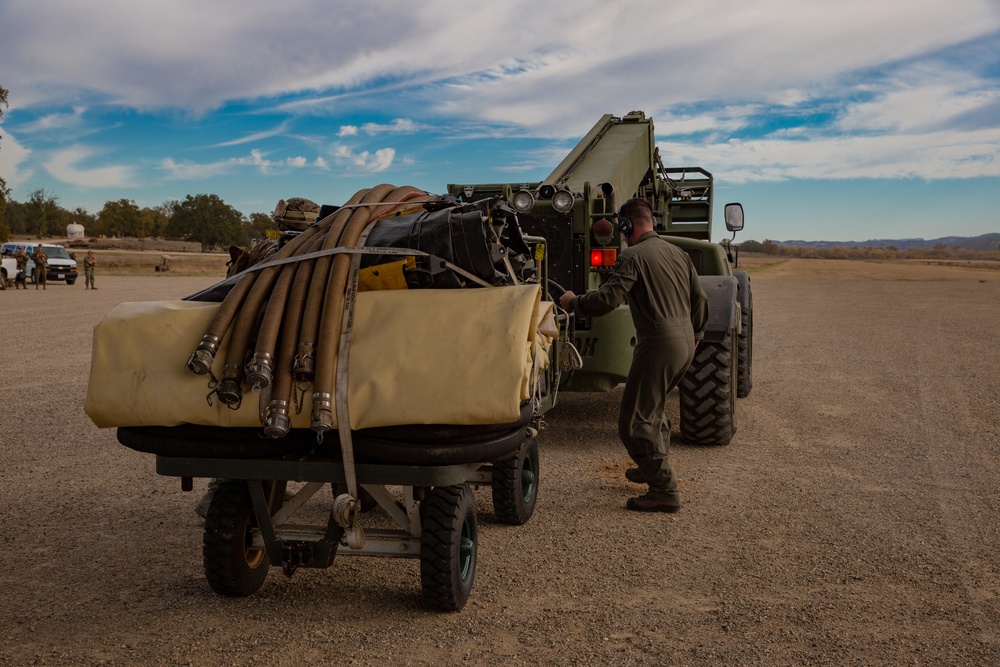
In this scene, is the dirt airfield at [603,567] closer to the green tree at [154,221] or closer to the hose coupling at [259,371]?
the hose coupling at [259,371]

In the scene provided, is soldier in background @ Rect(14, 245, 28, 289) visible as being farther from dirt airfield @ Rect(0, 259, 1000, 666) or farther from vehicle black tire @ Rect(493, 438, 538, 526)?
vehicle black tire @ Rect(493, 438, 538, 526)

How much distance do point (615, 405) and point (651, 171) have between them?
9.17 feet

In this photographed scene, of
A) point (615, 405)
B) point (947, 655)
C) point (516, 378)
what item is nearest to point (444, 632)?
point (516, 378)

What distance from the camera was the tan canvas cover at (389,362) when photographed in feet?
12.5

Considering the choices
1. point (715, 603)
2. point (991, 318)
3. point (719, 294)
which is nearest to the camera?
point (715, 603)

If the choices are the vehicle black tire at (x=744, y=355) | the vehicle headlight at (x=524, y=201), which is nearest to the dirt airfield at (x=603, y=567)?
the vehicle black tire at (x=744, y=355)

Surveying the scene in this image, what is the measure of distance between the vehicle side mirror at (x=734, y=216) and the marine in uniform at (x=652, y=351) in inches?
189

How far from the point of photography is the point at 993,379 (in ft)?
38.2

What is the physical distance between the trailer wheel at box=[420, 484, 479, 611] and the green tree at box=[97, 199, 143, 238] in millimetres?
125906

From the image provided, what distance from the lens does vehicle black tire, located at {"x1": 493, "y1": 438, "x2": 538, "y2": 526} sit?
5.54 m

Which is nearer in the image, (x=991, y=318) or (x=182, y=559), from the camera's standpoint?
(x=182, y=559)

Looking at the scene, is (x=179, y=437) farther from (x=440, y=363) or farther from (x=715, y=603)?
(x=715, y=603)

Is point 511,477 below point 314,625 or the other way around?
the other way around

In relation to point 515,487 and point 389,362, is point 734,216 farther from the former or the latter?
point 389,362
